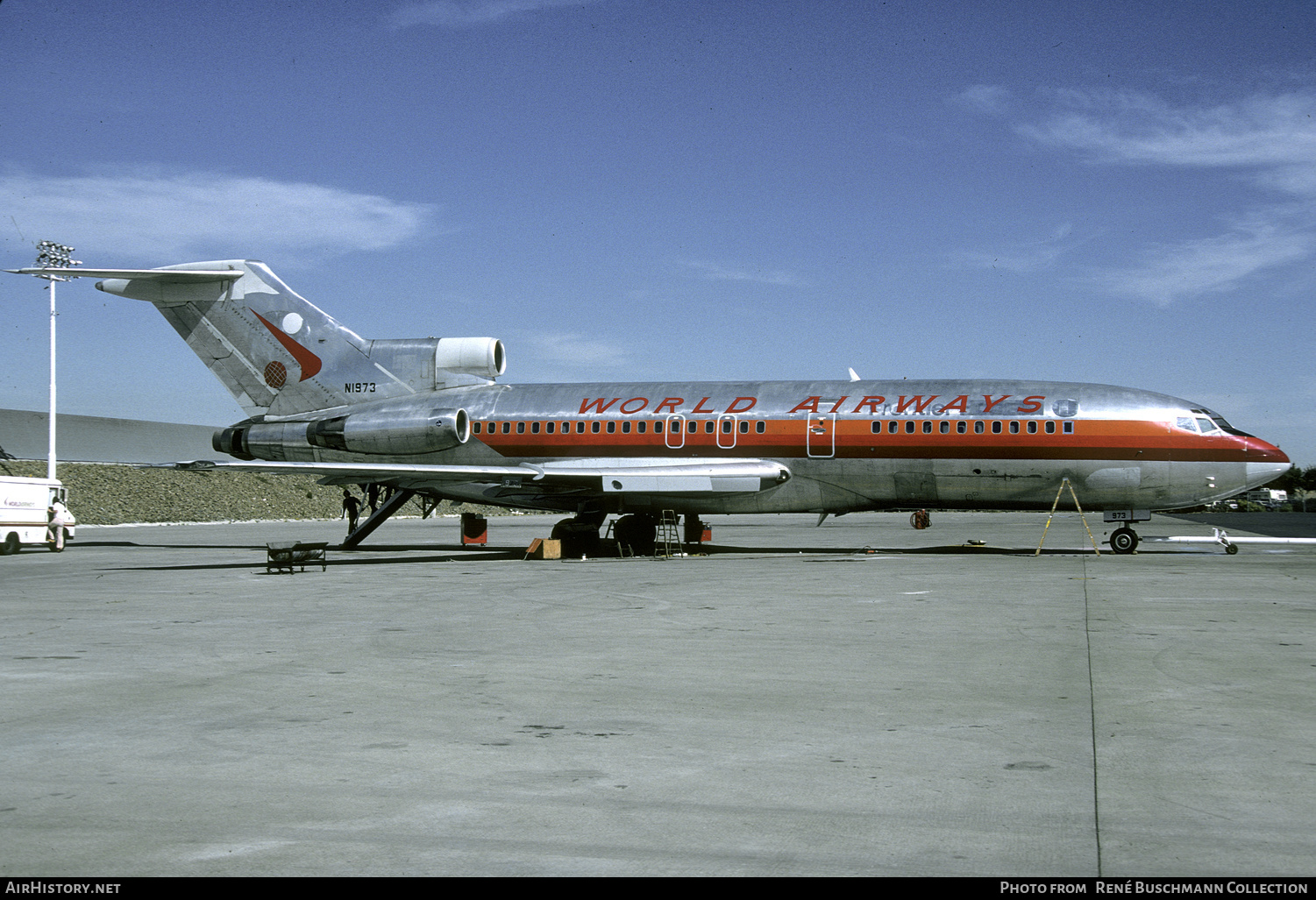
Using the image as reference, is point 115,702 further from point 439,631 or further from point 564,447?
point 564,447

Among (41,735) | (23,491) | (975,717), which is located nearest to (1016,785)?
(975,717)

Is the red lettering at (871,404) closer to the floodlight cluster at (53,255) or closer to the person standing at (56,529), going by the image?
the person standing at (56,529)

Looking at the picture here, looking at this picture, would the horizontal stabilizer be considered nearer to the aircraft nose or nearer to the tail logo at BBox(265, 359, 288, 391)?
the tail logo at BBox(265, 359, 288, 391)

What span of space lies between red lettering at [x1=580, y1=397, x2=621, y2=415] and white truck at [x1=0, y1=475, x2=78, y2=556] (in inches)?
592

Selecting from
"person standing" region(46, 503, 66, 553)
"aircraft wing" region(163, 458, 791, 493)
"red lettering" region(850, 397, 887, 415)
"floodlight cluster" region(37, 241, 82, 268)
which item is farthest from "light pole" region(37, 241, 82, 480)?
"red lettering" region(850, 397, 887, 415)

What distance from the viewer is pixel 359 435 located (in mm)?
27875

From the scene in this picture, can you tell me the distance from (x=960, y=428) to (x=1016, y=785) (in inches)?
758

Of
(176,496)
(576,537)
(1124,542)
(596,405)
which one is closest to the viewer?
(1124,542)

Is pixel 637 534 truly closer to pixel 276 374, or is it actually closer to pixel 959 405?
pixel 959 405

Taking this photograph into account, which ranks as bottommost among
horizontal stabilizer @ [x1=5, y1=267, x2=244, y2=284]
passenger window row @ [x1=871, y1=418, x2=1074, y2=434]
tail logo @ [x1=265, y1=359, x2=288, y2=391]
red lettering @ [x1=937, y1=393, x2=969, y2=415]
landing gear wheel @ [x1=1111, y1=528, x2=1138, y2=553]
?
landing gear wheel @ [x1=1111, y1=528, x2=1138, y2=553]

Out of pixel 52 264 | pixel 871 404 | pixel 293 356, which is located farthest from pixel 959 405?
pixel 52 264

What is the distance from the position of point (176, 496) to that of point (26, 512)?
3752 centimetres

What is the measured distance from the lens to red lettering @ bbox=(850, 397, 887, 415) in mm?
25234

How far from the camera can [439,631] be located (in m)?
12.5
